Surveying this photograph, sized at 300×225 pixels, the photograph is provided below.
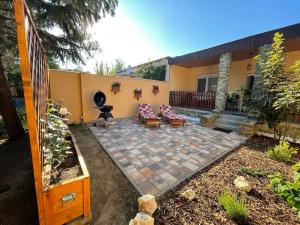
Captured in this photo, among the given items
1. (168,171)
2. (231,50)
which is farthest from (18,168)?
(231,50)

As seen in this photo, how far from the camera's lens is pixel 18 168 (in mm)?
2959

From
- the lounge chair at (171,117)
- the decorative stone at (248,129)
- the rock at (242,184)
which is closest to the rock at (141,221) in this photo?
the rock at (242,184)

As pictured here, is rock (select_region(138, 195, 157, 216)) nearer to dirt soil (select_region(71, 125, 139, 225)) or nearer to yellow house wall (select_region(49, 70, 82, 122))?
dirt soil (select_region(71, 125, 139, 225))

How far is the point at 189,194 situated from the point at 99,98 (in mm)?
5466

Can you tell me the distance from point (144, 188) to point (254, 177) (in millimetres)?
2186

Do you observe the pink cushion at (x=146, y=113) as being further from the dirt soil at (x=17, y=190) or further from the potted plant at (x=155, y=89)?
the dirt soil at (x=17, y=190)

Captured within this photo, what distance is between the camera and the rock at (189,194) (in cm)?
215

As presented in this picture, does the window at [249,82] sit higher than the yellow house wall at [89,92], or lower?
higher

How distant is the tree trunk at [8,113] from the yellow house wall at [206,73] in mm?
8484

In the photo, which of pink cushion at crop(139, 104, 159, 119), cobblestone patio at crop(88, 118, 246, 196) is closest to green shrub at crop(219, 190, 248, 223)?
cobblestone patio at crop(88, 118, 246, 196)

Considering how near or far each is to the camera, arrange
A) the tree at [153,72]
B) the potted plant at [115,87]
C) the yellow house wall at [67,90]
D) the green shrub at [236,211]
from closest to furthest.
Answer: the green shrub at [236,211]
the yellow house wall at [67,90]
the potted plant at [115,87]
the tree at [153,72]

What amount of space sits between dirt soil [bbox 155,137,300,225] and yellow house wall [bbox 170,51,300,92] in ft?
20.0

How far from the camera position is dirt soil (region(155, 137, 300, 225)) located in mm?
1829

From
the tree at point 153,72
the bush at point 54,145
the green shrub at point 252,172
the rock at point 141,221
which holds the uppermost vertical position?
the tree at point 153,72
